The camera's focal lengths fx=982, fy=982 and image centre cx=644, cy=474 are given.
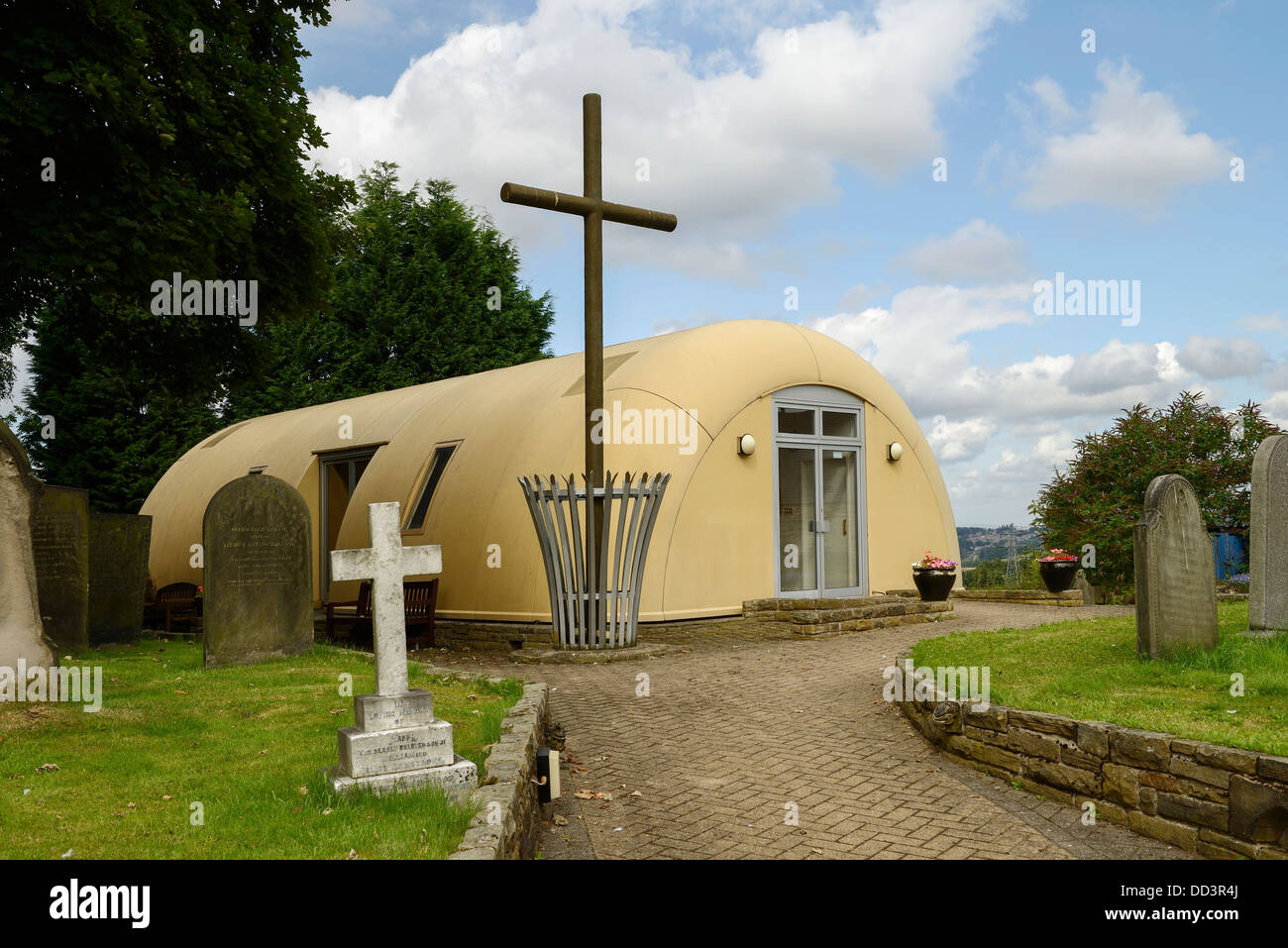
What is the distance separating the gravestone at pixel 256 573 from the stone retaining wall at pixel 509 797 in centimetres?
511

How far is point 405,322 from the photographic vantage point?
30.2 metres

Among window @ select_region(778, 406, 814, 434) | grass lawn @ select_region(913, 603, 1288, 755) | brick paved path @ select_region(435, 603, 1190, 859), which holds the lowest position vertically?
brick paved path @ select_region(435, 603, 1190, 859)

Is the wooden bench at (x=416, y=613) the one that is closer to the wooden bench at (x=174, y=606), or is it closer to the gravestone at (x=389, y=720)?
the wooden bench at (x=174, y=606)

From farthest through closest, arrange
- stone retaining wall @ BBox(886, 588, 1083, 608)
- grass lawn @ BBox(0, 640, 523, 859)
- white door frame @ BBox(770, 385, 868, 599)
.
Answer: stone retaining wall @ BBox(886, 588, 1083, 608), white door frame @ BBox(770, 385, 868, 599), grass lawn @ BBox(0, 640, 523, 859)

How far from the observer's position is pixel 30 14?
9.81 metres

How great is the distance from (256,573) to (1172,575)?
→ 9149 millimetres

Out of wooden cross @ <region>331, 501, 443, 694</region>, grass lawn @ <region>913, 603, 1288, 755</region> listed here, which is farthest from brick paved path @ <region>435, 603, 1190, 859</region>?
wooden cross @ <region>331, 501, 443, 694</region>

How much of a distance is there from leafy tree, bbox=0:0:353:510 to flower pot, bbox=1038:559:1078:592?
13.1 m

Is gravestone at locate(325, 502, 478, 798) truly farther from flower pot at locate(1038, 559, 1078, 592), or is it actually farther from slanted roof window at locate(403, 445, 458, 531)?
flower pot at locate(1038, 559, 1078, 592)

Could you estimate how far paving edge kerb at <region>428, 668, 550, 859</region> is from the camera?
13.3ft

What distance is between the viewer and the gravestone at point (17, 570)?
277 inches

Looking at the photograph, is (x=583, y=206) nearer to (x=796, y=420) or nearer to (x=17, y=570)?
(x=796, y=420)

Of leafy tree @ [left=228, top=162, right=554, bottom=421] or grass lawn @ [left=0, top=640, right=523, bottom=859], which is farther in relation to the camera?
leafy tree @ [left=228, top=162, right=554, bottom=421]
